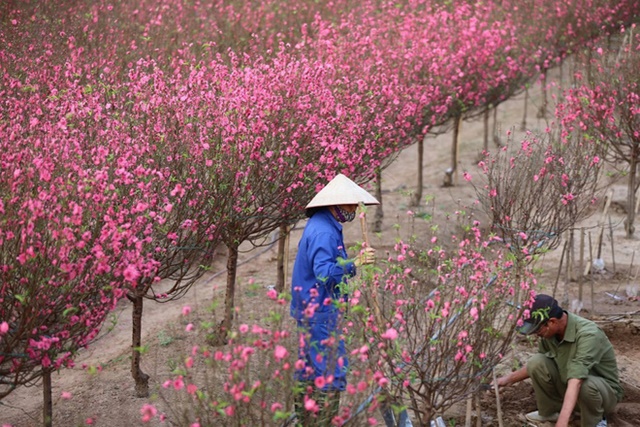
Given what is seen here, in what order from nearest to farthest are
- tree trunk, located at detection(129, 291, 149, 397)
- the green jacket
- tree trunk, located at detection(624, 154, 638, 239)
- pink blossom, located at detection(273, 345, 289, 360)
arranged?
pink blossom, located at detection(273, 345, 289, 360), the green jacket, tree trunk, located at detection(129, 291, 149, 397), tree trunk, located at detection(624, 154, 638, 239)

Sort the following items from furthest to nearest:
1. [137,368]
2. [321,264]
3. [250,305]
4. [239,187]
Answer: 1. [250,305]
2. [137,368]
3. [239,187]
4. [321,264]

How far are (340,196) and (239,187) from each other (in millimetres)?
1884

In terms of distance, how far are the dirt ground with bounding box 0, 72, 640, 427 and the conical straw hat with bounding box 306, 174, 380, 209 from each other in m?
0.86

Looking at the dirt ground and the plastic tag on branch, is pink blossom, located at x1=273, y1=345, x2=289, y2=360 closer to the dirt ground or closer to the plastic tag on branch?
the dirt ground

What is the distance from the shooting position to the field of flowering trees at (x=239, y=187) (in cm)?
563

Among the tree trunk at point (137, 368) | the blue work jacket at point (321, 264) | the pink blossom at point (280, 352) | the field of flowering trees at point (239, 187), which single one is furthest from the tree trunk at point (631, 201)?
the pink blossom at point (280, 352)

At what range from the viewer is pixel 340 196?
6617 mm

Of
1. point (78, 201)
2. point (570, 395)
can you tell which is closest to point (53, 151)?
point (78, 201)

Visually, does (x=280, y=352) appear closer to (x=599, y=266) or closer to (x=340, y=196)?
(x=340, y=196)

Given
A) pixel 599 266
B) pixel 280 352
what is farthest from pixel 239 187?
pixel 599 266

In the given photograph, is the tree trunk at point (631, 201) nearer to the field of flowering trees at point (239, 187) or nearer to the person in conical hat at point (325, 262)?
the field of flowering trees at point (239, 187)

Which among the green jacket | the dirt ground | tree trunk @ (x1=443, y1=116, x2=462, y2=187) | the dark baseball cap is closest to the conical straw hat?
the dirt ground

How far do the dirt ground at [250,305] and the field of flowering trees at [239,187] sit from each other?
11.3 inches

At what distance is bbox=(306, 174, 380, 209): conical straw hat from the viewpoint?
21.6 ft
